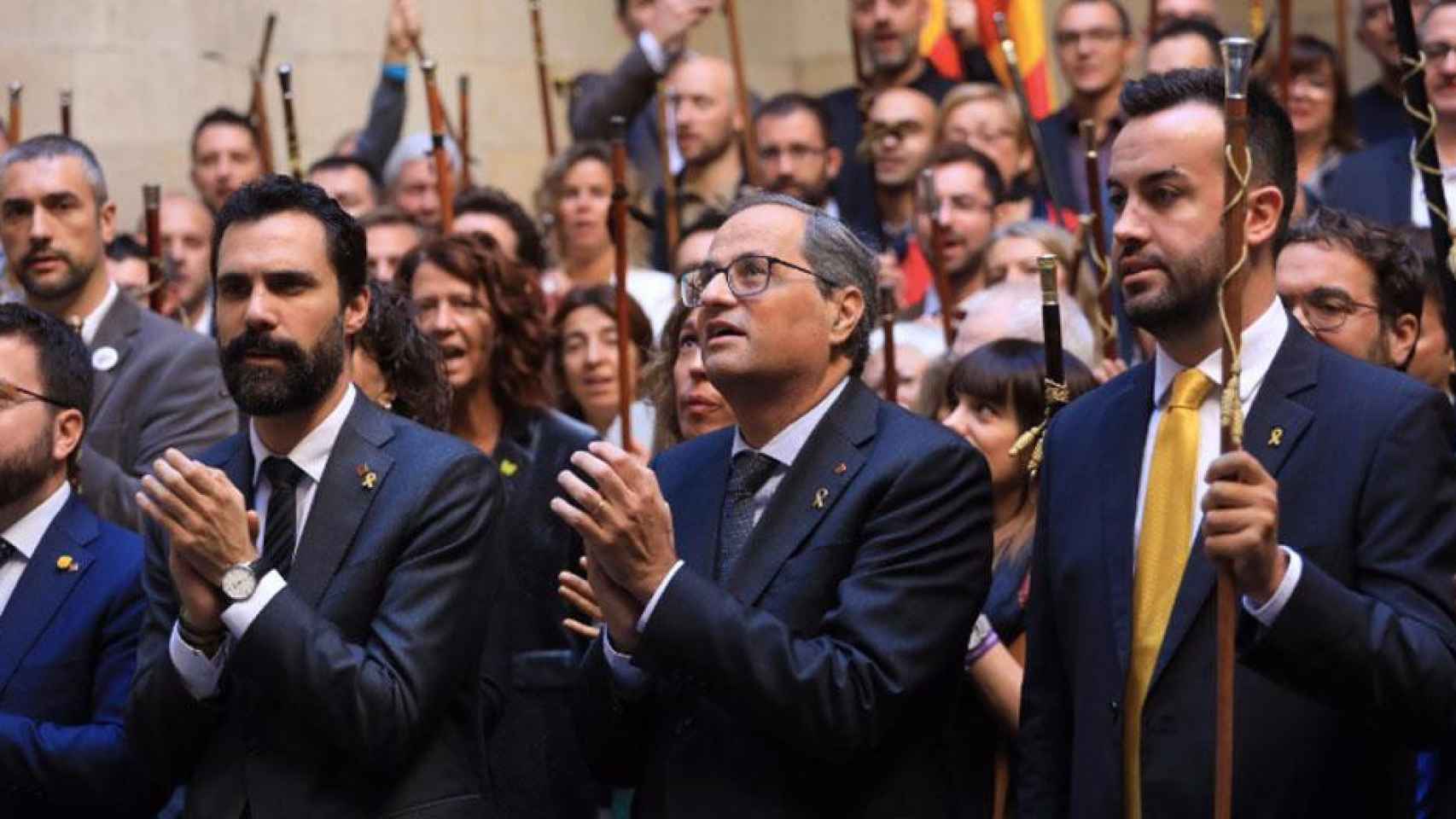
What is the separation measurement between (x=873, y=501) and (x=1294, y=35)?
514 cm

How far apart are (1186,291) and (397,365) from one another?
2.36 meters

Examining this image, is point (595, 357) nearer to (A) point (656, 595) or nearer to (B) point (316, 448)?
(B) point (316, 448)

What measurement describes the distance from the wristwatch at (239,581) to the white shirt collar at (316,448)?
1.20 feet

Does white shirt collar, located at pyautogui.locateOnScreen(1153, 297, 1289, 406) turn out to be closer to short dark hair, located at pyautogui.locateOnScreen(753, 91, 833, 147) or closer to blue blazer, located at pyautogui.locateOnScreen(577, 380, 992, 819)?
blue blazer, located at pyautogui.locateOnScreen(577, 380, 992, 819)

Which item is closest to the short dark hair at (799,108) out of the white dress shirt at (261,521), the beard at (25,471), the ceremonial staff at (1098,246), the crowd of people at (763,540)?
the ceremonial staff at (1098,246)

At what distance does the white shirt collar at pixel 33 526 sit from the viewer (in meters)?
6.35

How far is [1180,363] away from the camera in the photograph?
16.7ft

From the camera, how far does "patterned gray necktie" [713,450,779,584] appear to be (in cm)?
550

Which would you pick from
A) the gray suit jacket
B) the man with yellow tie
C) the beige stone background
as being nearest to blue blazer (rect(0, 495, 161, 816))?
the gray suit jacket

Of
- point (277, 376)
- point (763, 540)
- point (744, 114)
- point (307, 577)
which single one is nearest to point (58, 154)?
point (277, 376)

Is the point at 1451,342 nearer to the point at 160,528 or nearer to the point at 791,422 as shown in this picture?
the point at 791,422

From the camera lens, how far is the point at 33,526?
638 centimetres

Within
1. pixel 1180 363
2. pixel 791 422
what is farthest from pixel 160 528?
pixel 1180 363

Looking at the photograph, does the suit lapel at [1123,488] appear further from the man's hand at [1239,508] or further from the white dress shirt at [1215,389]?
the man's hand at [1239,508]
